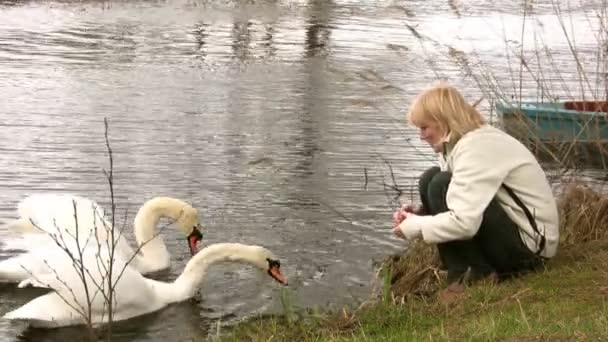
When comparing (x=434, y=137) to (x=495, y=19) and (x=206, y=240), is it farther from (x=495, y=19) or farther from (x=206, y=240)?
(x=495, y=19)

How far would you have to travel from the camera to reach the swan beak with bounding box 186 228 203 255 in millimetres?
7906

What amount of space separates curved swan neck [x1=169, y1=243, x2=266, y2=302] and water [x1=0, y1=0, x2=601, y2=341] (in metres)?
0.10

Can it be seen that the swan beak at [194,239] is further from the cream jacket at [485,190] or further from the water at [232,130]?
the cream jacket at [485,190]

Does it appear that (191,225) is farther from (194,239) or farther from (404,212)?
(404,212)

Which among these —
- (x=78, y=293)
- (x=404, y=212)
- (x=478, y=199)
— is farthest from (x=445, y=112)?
(x=78, y=293)

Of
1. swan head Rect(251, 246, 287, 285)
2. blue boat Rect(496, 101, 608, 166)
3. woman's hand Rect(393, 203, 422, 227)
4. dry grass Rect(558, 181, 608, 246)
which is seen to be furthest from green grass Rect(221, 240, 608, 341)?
blue boat Rect(496, 101, 608, 166)

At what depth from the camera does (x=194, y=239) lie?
7.94 m

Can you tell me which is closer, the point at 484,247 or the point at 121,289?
the point at 484,247

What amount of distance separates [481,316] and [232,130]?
261 inches

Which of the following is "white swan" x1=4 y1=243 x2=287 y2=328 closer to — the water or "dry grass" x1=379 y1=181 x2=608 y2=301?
the water

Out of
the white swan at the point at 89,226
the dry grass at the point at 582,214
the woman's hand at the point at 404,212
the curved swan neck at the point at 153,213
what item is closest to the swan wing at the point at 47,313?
the white swan at the point at 89,226

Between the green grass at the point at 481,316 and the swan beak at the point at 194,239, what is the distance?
1.48 m

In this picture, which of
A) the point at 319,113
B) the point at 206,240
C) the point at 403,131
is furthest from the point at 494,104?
the point at 319,113

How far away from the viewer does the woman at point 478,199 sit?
19.5 feet
